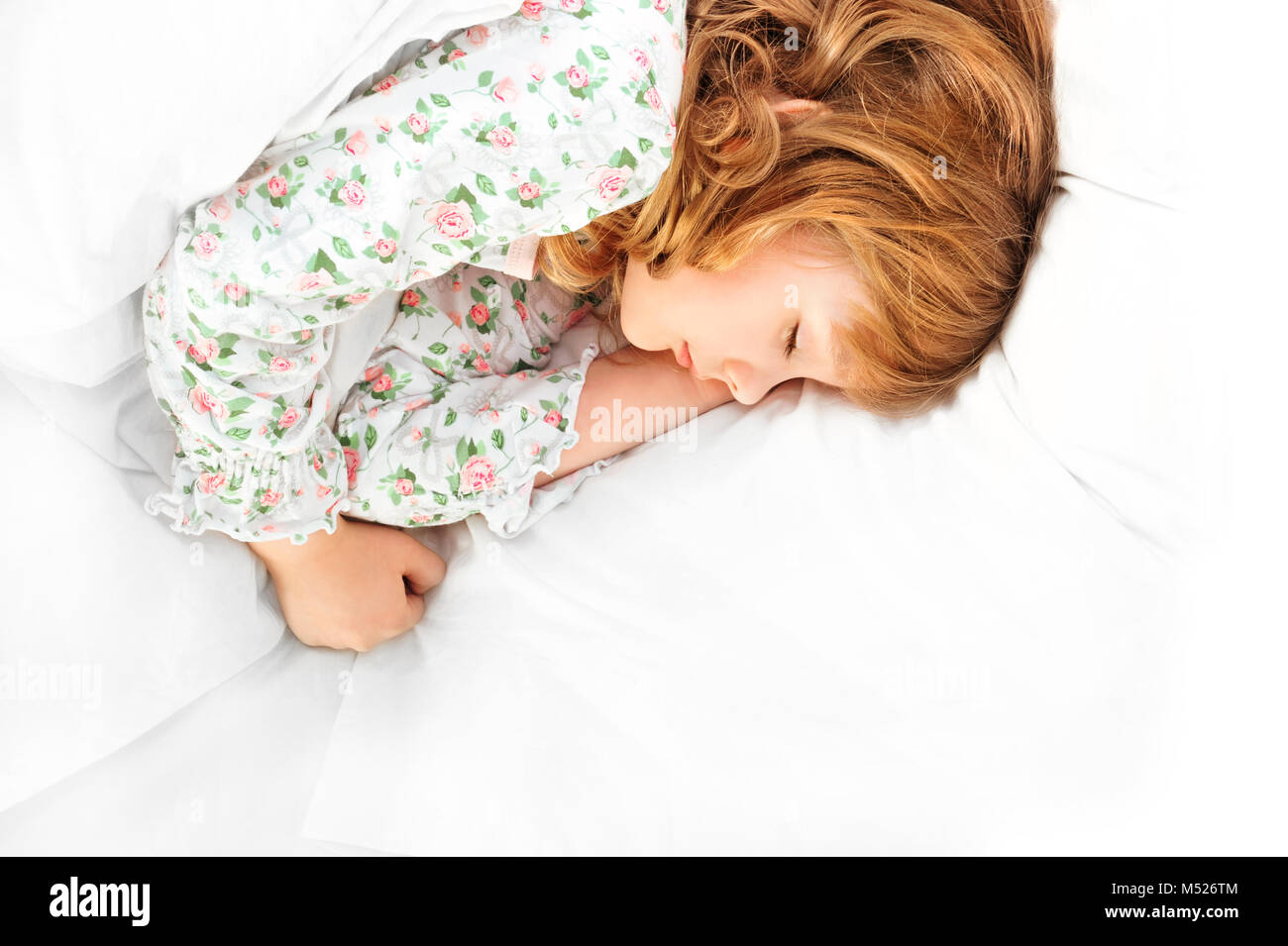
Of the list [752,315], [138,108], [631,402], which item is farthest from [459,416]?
[138,108]

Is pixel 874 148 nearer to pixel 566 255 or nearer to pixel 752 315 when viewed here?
pixel 752 315

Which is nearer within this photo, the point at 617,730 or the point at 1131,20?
the point at 1131,20

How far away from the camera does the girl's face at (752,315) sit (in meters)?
0.93

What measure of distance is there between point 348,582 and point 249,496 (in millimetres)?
162

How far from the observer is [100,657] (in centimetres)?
Answer: 90

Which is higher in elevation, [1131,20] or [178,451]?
[1131,20]

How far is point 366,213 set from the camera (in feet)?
2.52

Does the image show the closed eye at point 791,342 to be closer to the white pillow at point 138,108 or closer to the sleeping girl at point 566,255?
the sleeping girl at point 566,255

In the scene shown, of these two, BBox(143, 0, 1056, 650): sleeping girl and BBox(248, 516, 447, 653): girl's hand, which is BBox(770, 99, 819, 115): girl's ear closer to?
BBox(143, 0, 1056, 650): sleeping girl

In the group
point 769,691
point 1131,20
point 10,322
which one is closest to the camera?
point 10,322

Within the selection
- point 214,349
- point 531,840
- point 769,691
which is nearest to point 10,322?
point 214,349

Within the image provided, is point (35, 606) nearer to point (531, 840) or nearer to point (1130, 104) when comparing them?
point (531, 840)

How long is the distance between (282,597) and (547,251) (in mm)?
450

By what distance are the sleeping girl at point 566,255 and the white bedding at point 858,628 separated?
0.21ft
